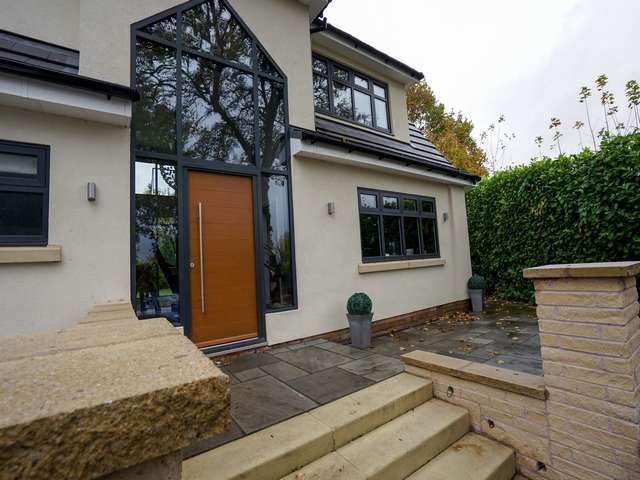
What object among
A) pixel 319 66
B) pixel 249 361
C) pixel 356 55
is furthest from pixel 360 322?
pixel 356 55

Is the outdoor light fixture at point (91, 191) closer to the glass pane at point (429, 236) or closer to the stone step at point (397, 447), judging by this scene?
the stone step at point (397, 447)

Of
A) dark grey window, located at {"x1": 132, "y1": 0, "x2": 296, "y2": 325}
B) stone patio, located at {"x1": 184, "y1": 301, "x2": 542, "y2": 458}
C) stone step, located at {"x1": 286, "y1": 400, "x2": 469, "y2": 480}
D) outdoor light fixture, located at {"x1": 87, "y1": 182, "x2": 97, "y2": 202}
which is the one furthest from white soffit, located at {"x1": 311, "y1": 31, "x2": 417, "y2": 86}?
stone step, located at {"x1": 286, "y1": 400, "x2": 469, "y2": 480}

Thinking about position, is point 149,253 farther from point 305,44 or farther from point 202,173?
point 305,44

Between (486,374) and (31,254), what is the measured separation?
4.73 meters

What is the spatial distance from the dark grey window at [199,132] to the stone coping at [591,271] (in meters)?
3.43

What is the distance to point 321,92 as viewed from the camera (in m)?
7.06

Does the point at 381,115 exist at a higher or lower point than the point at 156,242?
higher

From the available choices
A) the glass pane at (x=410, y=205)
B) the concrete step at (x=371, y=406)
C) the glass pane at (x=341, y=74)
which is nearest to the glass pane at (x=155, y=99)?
the concrete step at (x=371, y=406)

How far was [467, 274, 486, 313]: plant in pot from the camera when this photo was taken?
759 centimetres

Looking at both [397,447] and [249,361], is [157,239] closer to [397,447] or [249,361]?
[249,361]

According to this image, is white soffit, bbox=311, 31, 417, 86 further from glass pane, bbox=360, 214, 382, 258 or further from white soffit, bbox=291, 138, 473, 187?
glass pane, bbox=360, 214, 382, 258

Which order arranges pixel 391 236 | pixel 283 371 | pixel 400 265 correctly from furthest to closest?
pixel 391 236, pixel 400 265, pixel 283 371

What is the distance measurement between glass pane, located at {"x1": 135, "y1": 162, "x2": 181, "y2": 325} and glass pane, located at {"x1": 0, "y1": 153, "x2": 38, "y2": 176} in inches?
38.6

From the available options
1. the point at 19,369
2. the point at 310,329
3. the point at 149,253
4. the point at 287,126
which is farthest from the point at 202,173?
the point at 19,369
